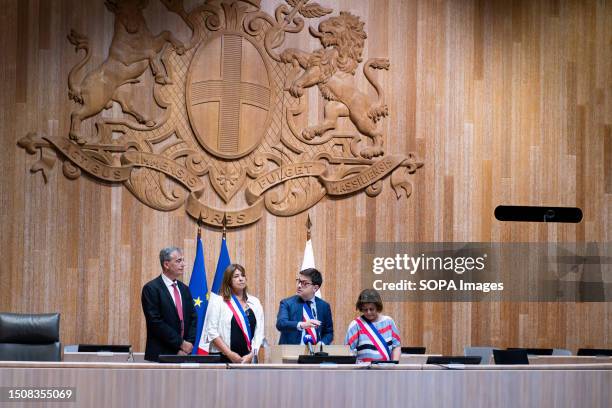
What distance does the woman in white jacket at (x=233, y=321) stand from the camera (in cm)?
560

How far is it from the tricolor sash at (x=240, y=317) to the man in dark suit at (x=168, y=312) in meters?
0.40

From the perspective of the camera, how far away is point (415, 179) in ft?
26.4

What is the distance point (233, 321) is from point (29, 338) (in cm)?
139

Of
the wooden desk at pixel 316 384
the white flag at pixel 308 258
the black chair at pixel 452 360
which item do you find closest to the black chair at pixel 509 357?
the black chair at pixel 452 360

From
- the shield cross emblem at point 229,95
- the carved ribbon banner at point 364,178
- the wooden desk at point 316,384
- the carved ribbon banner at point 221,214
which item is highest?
the shield cross emblem at point 229,95

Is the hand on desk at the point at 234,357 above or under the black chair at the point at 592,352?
above

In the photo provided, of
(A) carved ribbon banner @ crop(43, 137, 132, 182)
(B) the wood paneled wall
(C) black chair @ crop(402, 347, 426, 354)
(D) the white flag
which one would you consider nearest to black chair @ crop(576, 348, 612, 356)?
(B) the wood paneled wall

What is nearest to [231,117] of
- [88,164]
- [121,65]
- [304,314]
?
[121,65]

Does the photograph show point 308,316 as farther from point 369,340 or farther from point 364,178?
point 364,178

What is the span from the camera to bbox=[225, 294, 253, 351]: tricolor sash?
567 cm

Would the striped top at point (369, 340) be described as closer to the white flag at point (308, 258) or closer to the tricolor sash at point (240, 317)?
the tricolor sash at point (240, 317)

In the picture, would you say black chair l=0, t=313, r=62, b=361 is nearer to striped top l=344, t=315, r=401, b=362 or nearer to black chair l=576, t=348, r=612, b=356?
striped top l=344, t=315, r=401, b=362

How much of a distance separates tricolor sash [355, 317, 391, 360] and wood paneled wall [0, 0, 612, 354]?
2037mm

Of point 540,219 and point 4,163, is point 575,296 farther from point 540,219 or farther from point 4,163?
point 4,163
